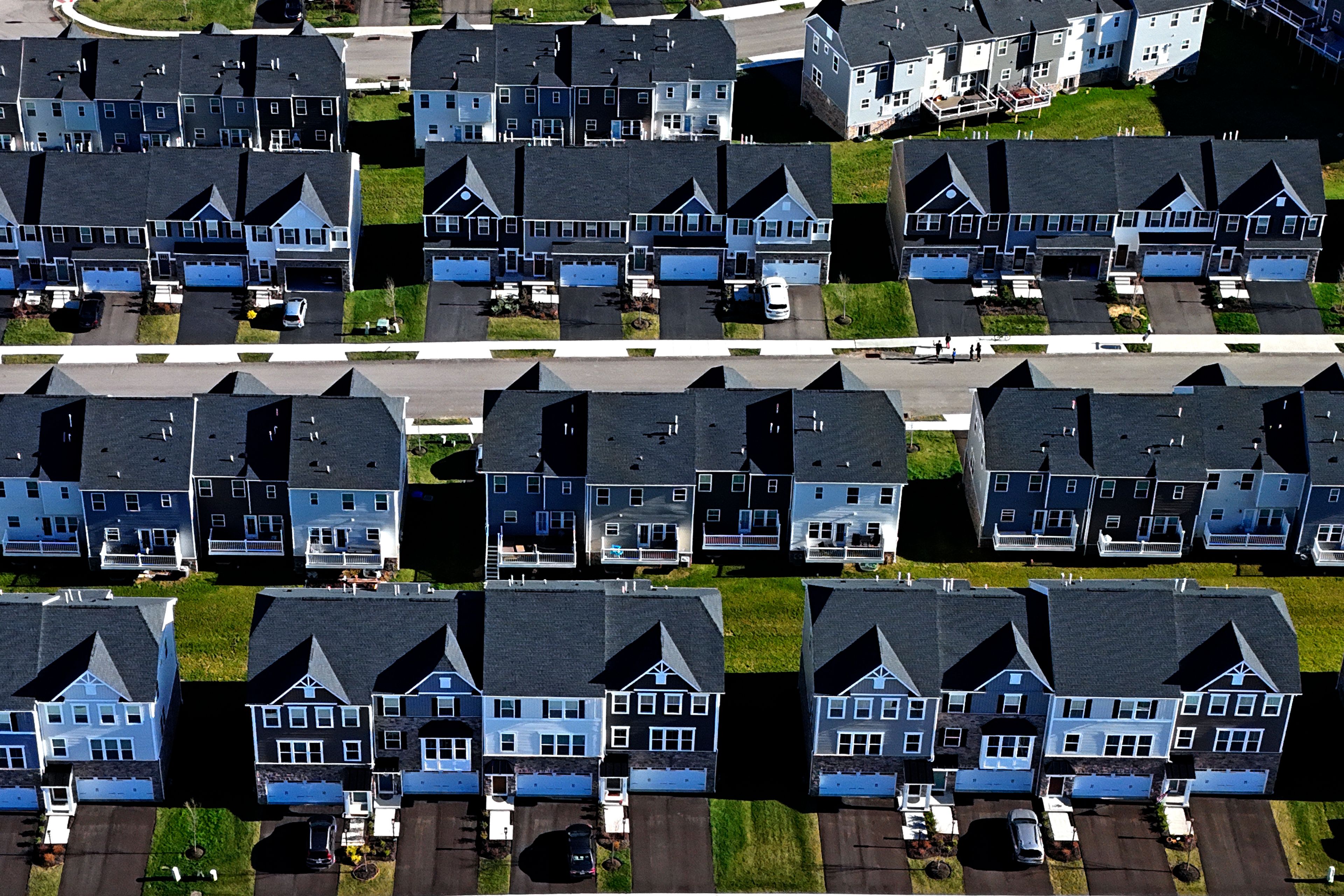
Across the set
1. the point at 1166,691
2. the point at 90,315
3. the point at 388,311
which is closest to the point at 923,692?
the point at 1166,691

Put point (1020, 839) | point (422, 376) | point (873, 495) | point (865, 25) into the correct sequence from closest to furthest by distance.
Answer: point (1020, 839) → point (873, 495) → point (422, 376) → point (865, 25)

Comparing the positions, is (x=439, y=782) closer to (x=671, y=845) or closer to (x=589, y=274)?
(x=671, y=845)

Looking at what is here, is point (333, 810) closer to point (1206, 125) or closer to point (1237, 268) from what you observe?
point (1237, 268)

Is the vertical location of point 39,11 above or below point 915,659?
above

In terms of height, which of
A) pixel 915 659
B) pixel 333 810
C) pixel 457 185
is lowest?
pixel 333 810

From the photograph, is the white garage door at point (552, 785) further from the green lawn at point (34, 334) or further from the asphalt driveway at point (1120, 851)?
the green lawn at point (34, 334)

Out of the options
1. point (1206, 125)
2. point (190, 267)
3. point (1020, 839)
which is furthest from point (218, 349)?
point (1206, 125)

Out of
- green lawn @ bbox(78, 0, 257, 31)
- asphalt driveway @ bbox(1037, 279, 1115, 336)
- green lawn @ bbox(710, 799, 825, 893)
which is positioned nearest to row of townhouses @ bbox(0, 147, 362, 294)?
green lawn @ bbox(78, 0, 257, 31)
